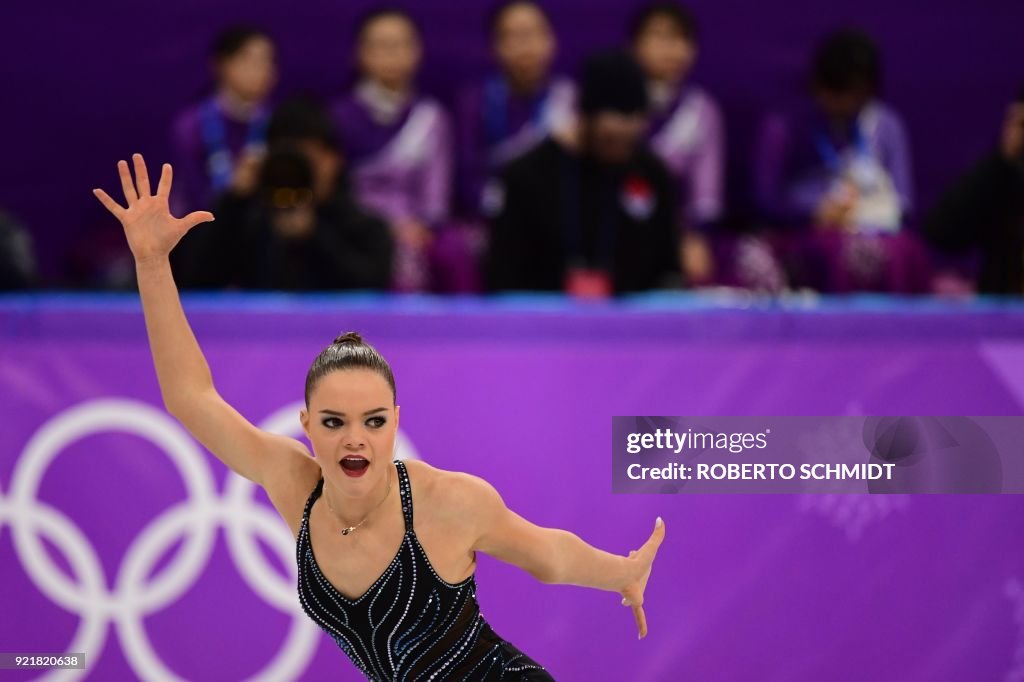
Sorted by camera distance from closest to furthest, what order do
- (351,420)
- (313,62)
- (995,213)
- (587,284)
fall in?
(351,420) → (587,284) → (995,213) → (313,62)

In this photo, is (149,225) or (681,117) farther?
(681,117)

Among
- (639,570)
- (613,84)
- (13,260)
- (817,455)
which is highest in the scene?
(613,84)

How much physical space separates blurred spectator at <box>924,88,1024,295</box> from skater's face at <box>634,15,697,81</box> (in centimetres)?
174

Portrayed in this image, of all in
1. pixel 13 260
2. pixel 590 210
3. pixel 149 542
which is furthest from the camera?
pixel 590 210

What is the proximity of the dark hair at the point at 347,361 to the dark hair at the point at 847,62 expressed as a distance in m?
4.68

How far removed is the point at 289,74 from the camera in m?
8.51

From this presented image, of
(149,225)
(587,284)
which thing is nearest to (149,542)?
(149,225)

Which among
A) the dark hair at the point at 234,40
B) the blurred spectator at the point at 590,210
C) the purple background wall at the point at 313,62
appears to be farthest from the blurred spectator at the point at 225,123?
the blurred spectator at the point at 590,210

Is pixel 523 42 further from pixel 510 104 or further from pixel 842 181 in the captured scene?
pixel 842 181

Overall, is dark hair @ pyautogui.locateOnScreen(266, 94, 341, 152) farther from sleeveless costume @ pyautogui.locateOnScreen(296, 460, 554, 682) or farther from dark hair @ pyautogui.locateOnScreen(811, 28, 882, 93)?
dark hair @ pyautogui.locateOnScreen(811, 28, 882, 93)

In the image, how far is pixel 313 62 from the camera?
28.0ft

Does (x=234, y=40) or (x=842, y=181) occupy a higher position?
(x=234, y=40)

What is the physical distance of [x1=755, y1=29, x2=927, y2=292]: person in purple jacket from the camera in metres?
6.98

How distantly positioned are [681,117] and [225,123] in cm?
242
